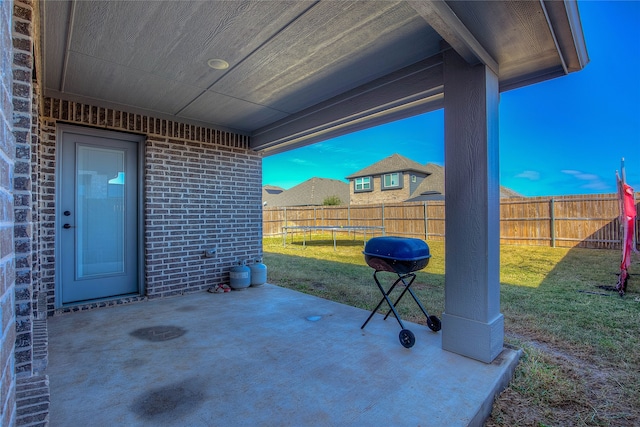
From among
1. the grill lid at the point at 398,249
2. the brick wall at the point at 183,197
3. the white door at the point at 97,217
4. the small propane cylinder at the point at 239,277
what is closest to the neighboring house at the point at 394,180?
the brick wall at the point at 183,197

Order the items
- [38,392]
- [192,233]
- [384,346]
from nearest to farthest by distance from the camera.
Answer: [38,392]
[384,346]
[192,233]

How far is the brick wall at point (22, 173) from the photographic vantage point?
1234mm

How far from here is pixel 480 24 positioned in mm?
2082

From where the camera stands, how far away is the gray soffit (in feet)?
6.88

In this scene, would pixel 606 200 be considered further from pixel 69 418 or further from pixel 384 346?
pixel 69 418

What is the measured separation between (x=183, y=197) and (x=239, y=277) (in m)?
1.47

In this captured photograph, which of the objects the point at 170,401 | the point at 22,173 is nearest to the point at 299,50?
the point at 22,173

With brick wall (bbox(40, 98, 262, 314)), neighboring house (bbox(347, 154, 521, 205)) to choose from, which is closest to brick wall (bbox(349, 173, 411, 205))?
neighboring house (bbox(347, 154, 521, 205))

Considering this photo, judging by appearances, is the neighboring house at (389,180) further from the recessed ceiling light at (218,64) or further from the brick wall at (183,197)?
the recessed ceiling light at (218,64)

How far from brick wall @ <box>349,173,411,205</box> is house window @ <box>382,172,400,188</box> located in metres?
0.35

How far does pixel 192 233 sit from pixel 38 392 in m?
3.39

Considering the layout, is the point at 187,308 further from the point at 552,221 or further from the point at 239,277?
the point at 552,221

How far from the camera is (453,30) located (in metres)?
2.02

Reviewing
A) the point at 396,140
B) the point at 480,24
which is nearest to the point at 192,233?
the point at 480,24
